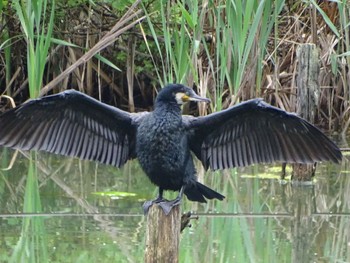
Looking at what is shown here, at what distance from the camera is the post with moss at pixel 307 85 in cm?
692

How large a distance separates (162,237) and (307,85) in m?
3.16

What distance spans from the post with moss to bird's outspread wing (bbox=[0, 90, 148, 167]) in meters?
2.39

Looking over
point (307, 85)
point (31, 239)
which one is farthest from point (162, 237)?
point (307, 85)

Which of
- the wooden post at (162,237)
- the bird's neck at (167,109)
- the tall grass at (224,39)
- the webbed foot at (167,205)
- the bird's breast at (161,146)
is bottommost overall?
the wooden post at (162,237)

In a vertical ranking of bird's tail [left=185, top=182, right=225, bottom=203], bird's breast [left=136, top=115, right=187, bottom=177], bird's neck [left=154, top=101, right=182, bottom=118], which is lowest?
bird's tail [left=185, top=182, right=225, bottom=203]

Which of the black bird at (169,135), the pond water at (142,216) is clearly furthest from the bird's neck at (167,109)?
the pond water at (142,216)

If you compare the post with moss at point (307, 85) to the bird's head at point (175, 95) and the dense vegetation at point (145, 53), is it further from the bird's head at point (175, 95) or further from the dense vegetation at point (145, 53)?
the bird's head at point (175, 95)

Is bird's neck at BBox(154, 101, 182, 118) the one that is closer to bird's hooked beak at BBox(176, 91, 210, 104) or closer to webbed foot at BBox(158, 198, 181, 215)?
bird's hooked beak at BBox(176, 91, 210, 104)

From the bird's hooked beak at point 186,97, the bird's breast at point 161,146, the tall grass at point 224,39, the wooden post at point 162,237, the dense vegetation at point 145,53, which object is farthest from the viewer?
the dense vegetation at point 145,53

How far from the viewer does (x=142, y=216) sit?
19.6 feet

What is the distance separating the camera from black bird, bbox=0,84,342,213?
444 cm

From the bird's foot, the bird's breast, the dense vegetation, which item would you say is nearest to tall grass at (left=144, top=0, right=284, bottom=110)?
the dense vegetation

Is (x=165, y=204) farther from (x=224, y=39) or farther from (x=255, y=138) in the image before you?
(x=224, y=39)

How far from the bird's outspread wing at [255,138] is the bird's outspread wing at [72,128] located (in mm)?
337
